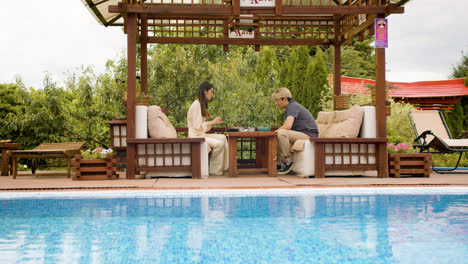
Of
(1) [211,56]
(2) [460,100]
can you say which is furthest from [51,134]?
(2) [460,100]

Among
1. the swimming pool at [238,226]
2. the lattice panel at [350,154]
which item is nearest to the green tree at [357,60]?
the lattice panel at [350,154]

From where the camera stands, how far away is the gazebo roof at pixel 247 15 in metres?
6.77

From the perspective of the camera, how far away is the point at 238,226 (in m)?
3.45

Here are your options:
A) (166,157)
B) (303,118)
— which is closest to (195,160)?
(166,157)

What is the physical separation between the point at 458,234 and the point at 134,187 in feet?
11.6

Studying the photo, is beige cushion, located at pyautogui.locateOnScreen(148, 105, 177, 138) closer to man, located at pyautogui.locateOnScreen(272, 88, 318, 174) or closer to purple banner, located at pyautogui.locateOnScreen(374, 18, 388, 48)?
man, located at pyautogui.locateOnScreen(272, 88, 318, 174)

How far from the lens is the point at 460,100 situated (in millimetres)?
18484

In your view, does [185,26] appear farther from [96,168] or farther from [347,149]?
[347,149]

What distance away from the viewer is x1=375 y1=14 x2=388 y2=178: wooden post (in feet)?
22.9

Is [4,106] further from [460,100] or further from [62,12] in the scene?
[460,100]

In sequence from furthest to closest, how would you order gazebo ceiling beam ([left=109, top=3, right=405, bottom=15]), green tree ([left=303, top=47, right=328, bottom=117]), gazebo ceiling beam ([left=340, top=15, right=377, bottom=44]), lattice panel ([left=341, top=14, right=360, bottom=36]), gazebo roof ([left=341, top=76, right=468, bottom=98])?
gazebo roof ([left=341, top=76, right=468, bottom=98]), green tree ([left=303, top=47, right=328, bottom=117]), lattice panel ([left=341, top=14, right=360, bottom=36]), gazebo ceiling beam ([left=340, top=15, right=377, bottom=44]), gazebo ceiling beam ([left=109, top=3, right=405, bottom=15])

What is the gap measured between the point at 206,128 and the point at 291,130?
4.40 ft

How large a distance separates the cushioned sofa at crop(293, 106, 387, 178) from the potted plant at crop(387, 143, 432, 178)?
24 centimetres

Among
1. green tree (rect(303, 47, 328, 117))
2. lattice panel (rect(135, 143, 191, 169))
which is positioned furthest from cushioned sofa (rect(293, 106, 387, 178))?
green tree (rect(303, 47, 328, 117))
